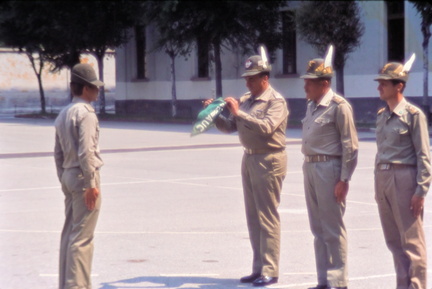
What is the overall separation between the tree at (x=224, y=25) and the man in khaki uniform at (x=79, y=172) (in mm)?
22149

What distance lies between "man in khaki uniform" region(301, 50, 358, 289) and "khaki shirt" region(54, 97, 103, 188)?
1.63m

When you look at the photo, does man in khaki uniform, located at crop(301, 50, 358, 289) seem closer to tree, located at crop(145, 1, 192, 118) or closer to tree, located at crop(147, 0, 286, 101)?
tree, located at crop(145, 1, 192, 118)

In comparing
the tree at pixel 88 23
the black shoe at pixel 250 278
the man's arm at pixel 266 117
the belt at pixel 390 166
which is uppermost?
the tree at pixel 88 23

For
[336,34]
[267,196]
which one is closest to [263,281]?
[267,196]

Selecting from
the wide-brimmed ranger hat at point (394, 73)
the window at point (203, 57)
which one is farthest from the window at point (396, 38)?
the wide-brimmed ranger hat at point (394, 73)

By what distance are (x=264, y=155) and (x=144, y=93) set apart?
4085 cm

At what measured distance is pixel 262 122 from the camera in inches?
294

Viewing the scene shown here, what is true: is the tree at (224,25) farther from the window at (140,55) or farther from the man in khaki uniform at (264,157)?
the man in khaki uniform at (264,157)

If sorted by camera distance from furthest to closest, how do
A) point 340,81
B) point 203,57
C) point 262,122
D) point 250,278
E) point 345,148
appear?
point 203,57, point 340,81, point 250,278, point 262,122, point 345,148

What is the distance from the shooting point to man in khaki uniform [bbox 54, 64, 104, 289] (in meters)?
6.61

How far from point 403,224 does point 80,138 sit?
2.29 m

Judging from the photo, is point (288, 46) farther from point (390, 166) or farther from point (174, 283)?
point (390, 166)

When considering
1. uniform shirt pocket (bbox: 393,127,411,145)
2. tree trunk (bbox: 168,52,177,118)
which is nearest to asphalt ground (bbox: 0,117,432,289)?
uniform shirt pocket (bbox: 393,127,411,145)

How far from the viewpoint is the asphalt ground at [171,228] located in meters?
8.10
